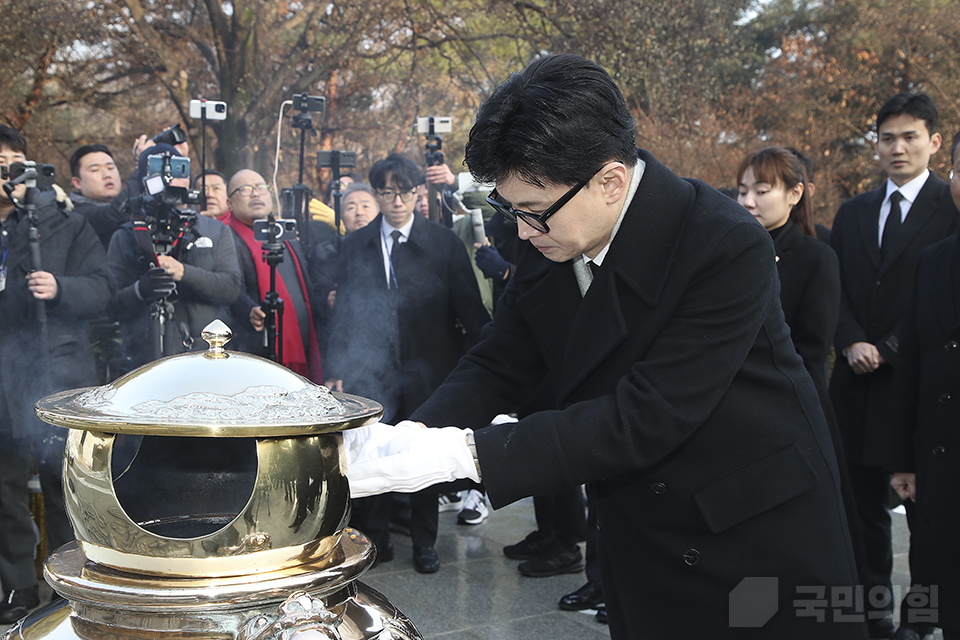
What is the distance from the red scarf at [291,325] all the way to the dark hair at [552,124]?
9.24 feet

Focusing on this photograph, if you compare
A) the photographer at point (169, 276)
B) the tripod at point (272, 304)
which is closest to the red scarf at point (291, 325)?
the tripod at point (272, 304)

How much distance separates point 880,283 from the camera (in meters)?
4.01

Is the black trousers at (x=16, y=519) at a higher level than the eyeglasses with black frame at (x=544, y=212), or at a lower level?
lower

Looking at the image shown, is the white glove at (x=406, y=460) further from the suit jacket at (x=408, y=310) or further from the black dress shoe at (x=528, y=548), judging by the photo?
the black dress shoe at (x=528, y=548)

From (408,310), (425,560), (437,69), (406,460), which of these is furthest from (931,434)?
(437,69)

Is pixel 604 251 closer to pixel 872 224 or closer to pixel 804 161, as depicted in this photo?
pixel 804 161

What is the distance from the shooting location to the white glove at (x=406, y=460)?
1.54m

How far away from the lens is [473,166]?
171 cm

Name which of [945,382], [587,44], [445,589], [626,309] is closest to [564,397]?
[626,309]

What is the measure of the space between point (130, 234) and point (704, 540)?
3542 millimetres

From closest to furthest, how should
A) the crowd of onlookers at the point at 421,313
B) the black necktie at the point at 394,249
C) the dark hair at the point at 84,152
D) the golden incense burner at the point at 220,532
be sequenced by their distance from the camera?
the golden incense burner at the point at 220,532 → the crowd of onlookers at the point at 421,313 → the black necktie at the point at 394,249 → the dark hair at the point at 84,152

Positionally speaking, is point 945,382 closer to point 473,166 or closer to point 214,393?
point 473,166

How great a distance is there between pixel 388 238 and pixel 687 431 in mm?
3234

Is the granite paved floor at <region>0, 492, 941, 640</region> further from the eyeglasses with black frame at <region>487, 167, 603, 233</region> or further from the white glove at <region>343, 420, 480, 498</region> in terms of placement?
the eyeglasses with black frame at <region>487, 167, 603, 233</region>
